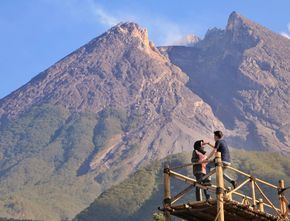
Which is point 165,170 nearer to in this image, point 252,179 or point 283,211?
point 252,179

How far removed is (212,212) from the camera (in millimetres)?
17484

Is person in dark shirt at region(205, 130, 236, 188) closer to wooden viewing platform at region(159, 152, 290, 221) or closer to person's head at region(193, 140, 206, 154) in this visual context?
person's head at region(193, 140, 206, 154)

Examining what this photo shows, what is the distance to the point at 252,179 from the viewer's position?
1808cm

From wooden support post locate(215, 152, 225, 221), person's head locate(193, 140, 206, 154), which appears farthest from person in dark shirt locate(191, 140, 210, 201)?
wooden support post locate(215, 152, 225, 221)

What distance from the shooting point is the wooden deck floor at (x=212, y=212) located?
54.9 ft

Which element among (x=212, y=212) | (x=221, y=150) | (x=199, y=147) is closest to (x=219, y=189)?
(x=212, y=212)

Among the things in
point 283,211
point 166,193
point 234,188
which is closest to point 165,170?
point 166,193

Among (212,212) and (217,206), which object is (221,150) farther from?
(217,206)

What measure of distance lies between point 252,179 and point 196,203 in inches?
74.8

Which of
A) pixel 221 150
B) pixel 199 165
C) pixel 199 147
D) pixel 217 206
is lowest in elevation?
pixel 217 206

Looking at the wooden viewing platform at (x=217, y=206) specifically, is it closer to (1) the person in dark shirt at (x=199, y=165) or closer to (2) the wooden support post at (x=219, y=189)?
(2) the wooden support post at (x=219, y=189)

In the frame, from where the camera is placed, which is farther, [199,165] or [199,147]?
[199,147]

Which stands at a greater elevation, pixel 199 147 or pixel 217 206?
pixel 199 147

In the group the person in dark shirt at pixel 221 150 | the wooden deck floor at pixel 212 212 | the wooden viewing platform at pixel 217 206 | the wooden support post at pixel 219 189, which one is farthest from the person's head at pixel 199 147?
the wooden support post at pixel 219 189
